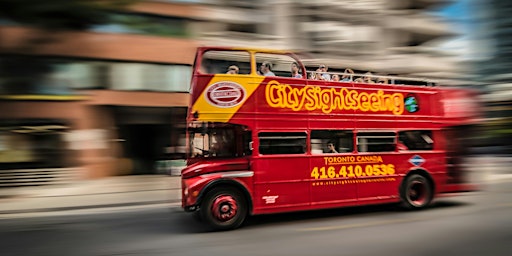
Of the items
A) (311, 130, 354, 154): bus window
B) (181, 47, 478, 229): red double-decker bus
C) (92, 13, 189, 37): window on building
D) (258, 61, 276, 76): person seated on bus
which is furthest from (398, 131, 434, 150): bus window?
(92, 13, 189, 37): window on building

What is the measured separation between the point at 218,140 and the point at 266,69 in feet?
5.62

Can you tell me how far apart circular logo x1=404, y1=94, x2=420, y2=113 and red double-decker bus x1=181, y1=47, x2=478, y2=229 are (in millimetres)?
23

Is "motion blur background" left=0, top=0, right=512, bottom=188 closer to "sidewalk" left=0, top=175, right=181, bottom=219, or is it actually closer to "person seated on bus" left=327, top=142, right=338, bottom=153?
"sidewalk" left=0, top=175, right=181, bottom=219

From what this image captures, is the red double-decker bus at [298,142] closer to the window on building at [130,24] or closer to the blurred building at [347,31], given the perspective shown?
the window on building at [130,24]

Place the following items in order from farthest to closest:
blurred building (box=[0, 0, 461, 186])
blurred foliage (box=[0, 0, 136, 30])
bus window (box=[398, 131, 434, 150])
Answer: blurred building (box=[0, 0, 461, 186]) → bus window (box=[398, 131, 434, 150]) → blurred foliage (box=[0, 0, 136, 30])

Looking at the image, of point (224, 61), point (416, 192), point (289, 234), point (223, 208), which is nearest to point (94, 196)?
point (223, 208)

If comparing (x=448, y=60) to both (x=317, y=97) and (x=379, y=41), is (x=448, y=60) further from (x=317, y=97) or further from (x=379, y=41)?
(x=317, y=97)

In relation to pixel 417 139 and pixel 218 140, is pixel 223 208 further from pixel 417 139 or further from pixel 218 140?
pixel 417 139

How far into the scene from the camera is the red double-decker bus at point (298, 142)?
27.2 ft

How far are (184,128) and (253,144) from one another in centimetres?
149

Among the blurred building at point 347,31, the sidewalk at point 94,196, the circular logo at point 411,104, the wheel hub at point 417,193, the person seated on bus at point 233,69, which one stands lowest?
the sidewalk at point 94,196

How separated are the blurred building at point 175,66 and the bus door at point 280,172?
172cm

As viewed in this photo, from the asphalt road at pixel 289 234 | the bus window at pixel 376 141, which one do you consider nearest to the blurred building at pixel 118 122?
the asphalt road at pixel 289 234

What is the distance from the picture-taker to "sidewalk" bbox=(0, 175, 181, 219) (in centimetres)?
1227
